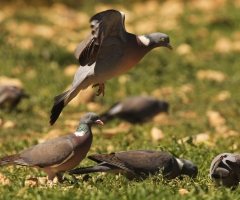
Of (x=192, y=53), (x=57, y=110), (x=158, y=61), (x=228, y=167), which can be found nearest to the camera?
(x=228, y=167)

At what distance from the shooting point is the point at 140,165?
6.48 meters

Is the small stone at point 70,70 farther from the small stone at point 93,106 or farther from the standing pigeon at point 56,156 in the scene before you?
the standing pigeon at point 56,156

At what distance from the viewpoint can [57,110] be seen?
6.62m

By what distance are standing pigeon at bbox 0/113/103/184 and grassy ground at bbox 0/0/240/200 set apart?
0.19 meters

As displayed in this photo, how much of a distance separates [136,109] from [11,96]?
1.81 metres

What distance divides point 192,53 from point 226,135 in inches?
214

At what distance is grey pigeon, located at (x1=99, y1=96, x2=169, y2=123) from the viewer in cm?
1045

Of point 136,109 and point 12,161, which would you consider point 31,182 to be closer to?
point 12,161

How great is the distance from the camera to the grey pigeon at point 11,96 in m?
10.5

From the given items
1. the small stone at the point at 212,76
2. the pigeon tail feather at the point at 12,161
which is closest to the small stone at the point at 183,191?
the pigeon tail feather at the point at 12,161

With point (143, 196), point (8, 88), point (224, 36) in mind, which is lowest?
point (143, 196)

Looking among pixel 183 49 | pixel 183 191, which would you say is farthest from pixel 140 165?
pixel 183 49

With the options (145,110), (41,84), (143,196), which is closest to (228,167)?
(143,196)

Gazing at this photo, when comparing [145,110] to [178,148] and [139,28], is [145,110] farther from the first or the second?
[139,28]
